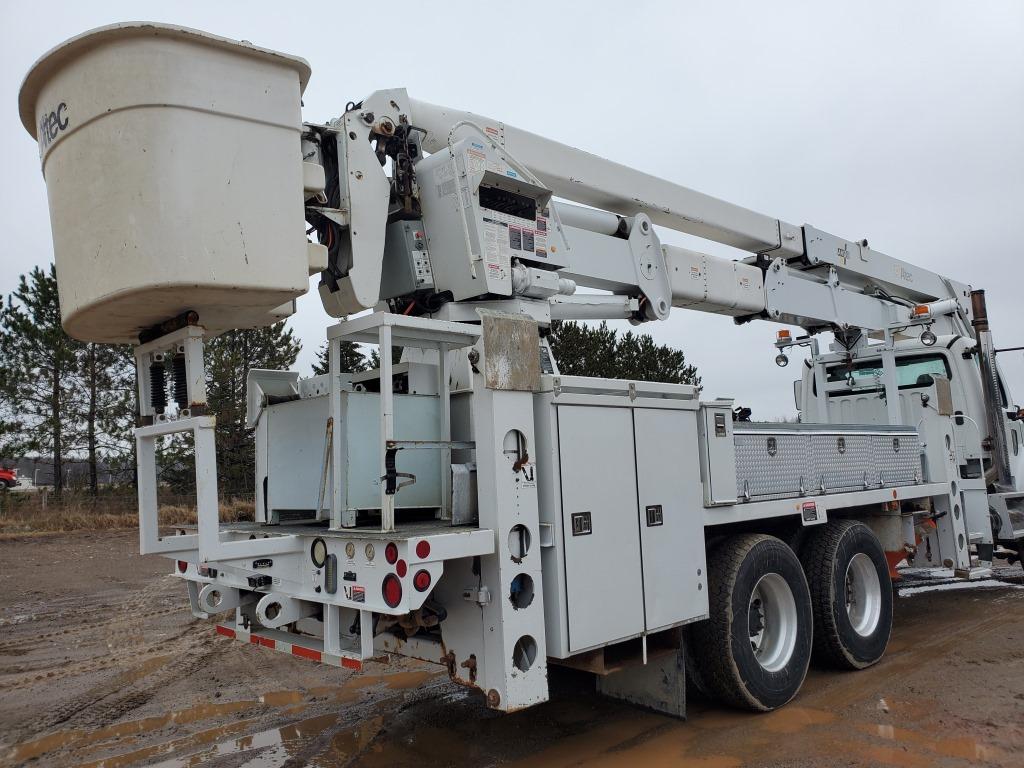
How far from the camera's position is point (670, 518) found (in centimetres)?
470

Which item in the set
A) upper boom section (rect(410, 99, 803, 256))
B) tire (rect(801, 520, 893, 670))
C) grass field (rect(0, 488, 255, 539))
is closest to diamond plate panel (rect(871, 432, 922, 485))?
tire (rect(801, 520, 893, 670))

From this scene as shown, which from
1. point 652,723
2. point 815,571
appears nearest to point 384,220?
point 652,723

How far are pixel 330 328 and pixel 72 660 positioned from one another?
5.42 meters

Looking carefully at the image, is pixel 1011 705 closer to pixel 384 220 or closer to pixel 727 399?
pixel 727 399

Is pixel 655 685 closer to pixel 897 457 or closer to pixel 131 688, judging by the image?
pixel 897 457

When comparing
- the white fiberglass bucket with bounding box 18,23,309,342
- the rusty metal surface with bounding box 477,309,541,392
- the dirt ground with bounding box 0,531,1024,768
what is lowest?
the dirt ground with bounding box 0,531,1024,768

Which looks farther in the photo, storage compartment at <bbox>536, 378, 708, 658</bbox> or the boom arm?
the boom arm

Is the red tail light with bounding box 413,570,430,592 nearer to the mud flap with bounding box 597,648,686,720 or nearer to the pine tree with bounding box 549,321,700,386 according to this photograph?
the mud flap with bounding box 597,648,686,720

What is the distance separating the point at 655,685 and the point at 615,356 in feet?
76.9

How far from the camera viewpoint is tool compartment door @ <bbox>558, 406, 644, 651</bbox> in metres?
4.05

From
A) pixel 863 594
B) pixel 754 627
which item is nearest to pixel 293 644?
pixel 754 627

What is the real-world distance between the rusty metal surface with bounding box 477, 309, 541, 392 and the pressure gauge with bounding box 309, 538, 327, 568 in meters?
1.12

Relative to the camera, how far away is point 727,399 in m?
5.29

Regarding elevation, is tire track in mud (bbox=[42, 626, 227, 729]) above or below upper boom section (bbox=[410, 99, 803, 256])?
below
